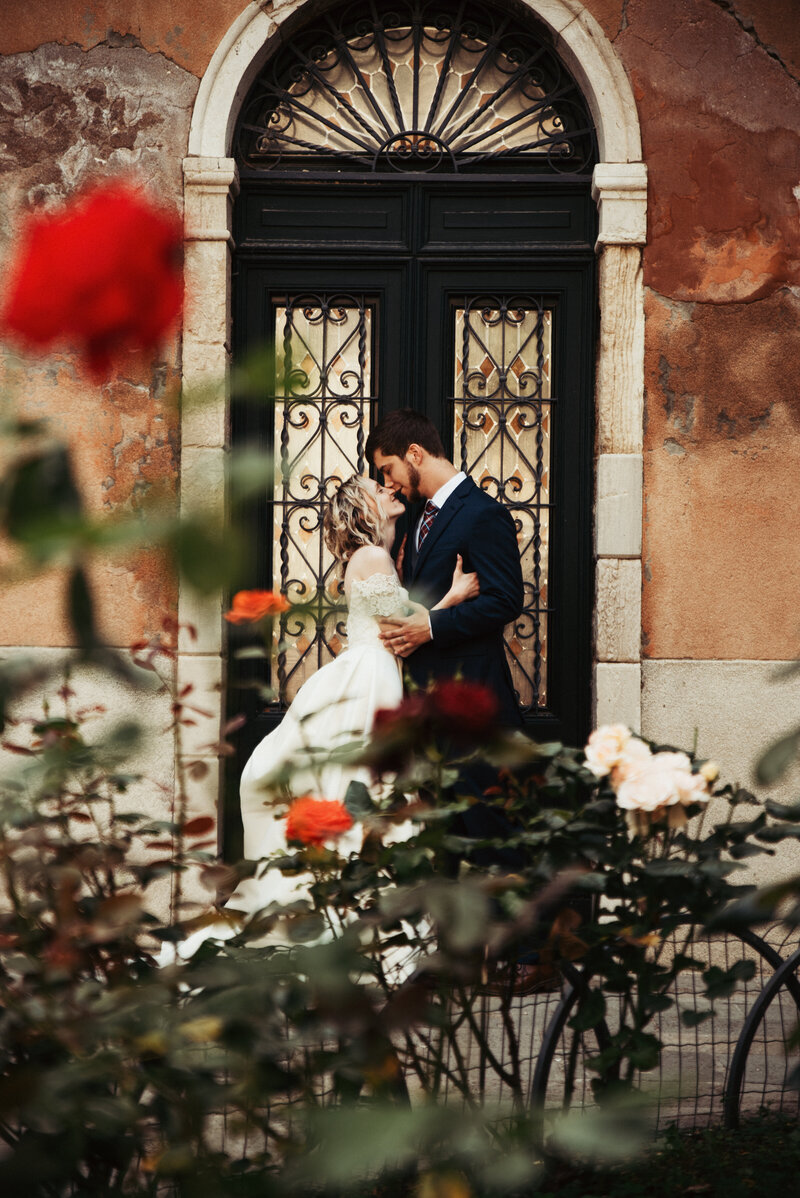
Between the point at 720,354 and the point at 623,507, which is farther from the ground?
the point at 720,354

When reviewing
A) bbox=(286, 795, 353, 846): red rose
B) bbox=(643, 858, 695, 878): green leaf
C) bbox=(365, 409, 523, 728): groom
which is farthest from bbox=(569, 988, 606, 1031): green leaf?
bbox=(365, 409, 523, 728): groom

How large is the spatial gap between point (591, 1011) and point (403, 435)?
116 inches

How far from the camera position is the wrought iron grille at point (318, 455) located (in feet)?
17.6

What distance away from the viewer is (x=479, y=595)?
4.48m

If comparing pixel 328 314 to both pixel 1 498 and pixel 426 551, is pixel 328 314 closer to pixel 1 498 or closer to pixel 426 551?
pixel 426 551

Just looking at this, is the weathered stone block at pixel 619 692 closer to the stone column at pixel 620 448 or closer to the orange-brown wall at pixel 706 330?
the stone column at pixel 620 448

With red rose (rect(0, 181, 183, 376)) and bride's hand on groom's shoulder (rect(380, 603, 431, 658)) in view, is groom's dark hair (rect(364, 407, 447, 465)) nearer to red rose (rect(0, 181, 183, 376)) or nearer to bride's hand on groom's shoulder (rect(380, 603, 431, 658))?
Answer: bride's hand on groom's shoulder (rect(380, 603, 431, 658))

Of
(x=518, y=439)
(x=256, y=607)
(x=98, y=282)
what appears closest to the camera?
(x=98, y=282)

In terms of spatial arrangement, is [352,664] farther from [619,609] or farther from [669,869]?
[669,869]

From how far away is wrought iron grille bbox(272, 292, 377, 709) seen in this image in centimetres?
536

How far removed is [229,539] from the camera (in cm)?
70

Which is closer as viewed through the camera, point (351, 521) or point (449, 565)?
point (449, 565)

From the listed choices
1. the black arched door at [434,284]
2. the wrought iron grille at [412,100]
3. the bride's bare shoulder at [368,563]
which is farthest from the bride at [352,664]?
the wrought iron grille at [412,100]

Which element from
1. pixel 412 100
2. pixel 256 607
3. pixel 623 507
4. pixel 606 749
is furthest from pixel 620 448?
pixel 606 749
